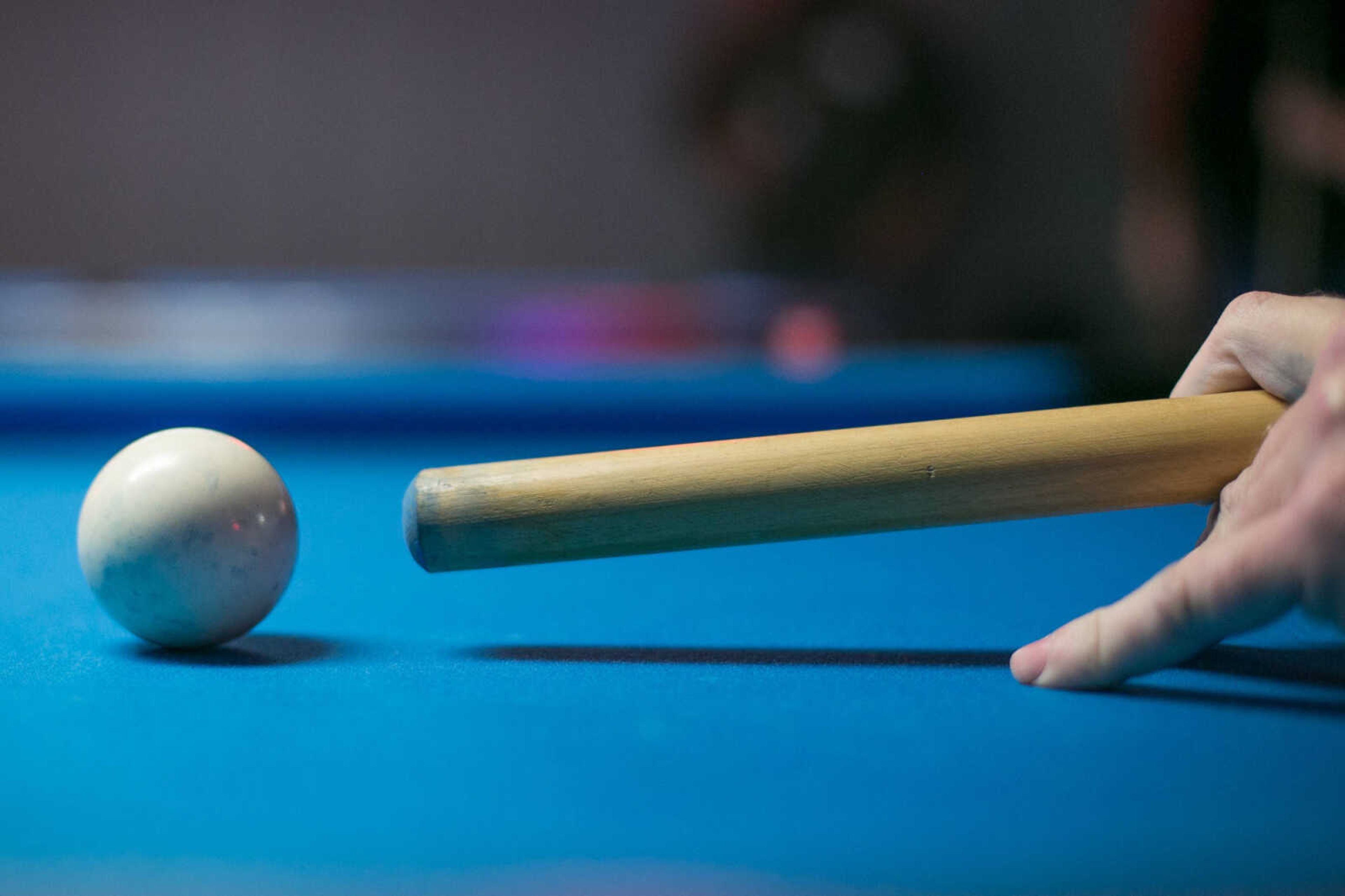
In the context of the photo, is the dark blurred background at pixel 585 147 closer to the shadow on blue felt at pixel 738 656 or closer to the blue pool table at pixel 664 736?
the blue pool table at pixel 664 736

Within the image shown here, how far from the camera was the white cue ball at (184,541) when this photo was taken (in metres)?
1.20

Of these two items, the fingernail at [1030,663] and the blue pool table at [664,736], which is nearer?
the blue pool table at [664,736]

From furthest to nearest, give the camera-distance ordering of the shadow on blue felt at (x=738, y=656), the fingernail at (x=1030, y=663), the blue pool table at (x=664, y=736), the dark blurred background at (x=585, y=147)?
the dark blurred background at (x=585, y=147) < the shadow on blue felt at (x=738, y=656) < the fingernail at (x=1030, y=663) < the blue pool table at (x=664, y=736)

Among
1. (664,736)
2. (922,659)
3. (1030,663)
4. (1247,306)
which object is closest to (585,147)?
(1247,306)

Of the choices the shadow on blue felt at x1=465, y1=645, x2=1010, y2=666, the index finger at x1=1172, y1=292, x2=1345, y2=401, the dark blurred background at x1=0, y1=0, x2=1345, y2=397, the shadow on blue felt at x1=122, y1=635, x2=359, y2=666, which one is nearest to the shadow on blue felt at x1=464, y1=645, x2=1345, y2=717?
the shadow on blue felt at x1=465, y1=645, x2=1010, y2=666

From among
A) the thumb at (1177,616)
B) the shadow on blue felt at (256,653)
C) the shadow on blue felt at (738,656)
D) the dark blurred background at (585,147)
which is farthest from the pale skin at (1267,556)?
the dark blurred background at (585,147)

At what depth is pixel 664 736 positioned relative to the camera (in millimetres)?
966

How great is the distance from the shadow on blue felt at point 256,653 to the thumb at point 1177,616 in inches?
25.9

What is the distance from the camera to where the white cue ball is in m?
1.20

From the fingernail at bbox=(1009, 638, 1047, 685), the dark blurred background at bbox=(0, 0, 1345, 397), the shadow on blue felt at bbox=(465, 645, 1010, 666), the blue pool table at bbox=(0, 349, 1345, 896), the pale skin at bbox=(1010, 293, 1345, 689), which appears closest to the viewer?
the blue pool table at bbox=(0, 349, 1345, 896)

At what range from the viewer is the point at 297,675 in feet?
3.77

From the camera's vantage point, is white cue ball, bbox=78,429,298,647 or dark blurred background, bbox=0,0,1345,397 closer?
white cue ball, bbox=78,429,298,647

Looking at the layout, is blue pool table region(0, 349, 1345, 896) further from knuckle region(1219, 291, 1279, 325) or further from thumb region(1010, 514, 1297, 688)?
knuckle region(1219, 291, 1279, 325)

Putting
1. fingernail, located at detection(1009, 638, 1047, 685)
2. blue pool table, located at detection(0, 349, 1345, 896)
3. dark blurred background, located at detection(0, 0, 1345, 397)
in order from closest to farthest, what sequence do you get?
blue pool table, located at detection(0, 349, 1345, 896)
fingernail, located at detection(1009, 638, 1047, 685)
dark blurred background, located at detection(0, 0, 1345, 397)
